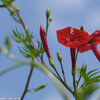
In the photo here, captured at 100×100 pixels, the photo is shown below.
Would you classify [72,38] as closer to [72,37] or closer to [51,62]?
[72,37]

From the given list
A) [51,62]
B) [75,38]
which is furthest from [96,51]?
[51,62]

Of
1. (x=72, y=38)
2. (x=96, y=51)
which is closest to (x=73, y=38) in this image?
(x=72, y=38)

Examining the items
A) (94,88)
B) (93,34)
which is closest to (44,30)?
(93,34)

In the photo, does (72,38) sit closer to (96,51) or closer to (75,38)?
(75,38)

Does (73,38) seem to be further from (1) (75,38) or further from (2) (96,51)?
(2) (96,51)

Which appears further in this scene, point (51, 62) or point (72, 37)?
point (72, 37)

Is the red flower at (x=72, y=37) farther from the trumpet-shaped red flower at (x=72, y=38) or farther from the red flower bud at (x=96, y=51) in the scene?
the red flower bud at (x=96, y=51)

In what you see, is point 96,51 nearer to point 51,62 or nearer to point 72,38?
point 72,38

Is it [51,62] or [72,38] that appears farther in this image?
[72,38]

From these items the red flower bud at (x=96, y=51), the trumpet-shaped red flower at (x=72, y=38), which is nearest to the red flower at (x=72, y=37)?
the trumpet-shaped red flower at (x=72, y=38)
